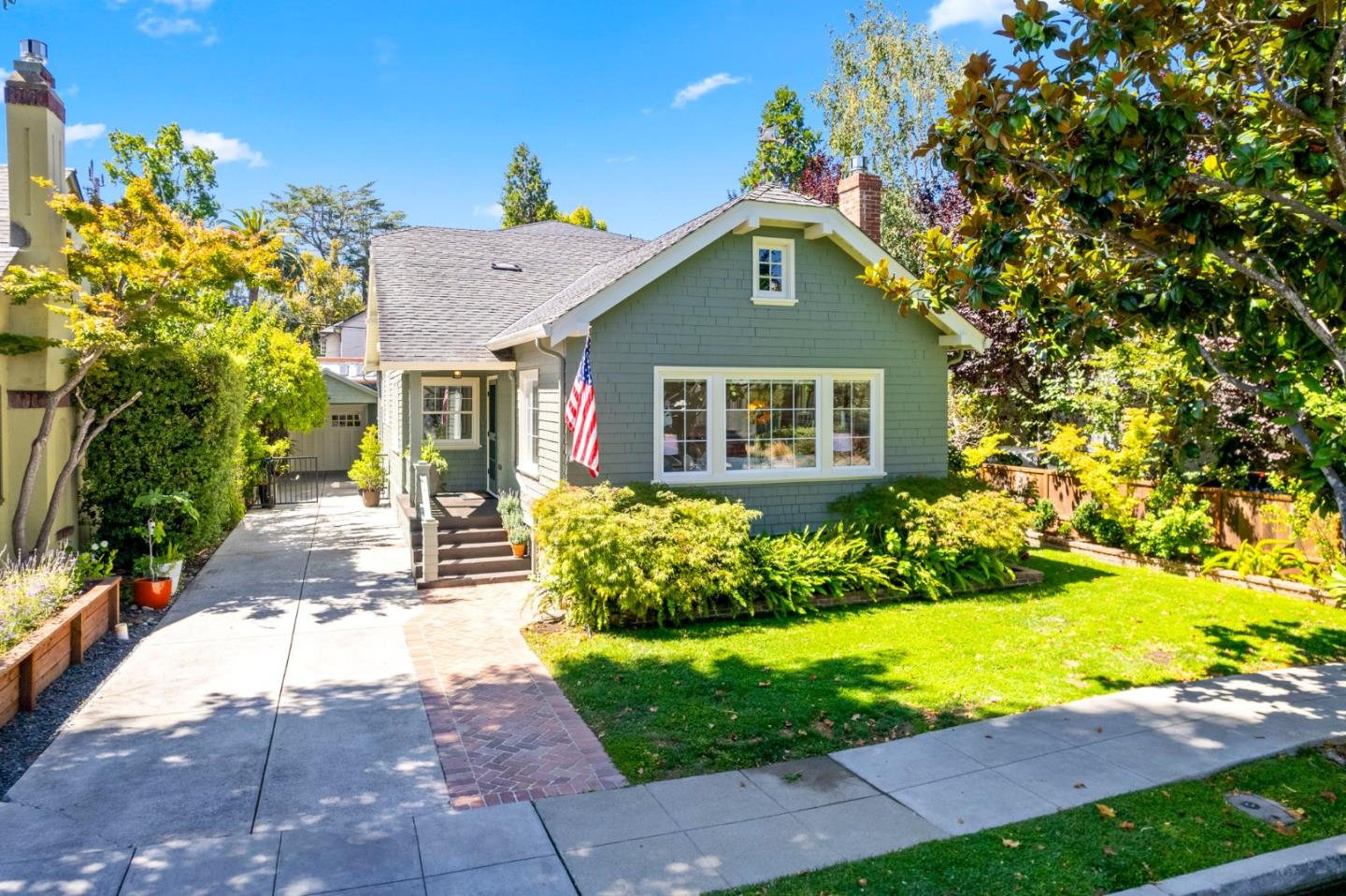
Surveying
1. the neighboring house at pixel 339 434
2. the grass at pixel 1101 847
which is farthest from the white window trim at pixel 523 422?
the neighboring house at pixel 339 434

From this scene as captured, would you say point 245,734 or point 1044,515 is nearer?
point 245,734

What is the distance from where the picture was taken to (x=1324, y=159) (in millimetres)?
5812

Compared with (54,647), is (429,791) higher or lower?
lower

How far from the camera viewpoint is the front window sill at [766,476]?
12.0 meters

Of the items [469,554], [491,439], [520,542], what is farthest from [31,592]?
[491,439]

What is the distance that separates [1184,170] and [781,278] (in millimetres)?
6825

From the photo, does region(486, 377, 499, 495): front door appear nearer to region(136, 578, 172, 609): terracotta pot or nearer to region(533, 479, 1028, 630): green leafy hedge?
region(533, 479, 1028, 630): green leafy hedge

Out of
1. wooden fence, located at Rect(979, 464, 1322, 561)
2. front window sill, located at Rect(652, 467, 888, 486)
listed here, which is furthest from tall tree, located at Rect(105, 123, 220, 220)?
wooden fence, located at Rect(979, 464, 1322, 561)

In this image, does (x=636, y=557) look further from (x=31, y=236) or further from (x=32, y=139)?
(x=32, y=139)

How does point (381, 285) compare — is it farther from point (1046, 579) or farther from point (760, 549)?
point (1046, 579)

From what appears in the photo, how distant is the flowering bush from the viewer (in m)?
7.54

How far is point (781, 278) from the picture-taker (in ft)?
41.3

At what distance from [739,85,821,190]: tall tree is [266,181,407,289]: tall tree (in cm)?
3318

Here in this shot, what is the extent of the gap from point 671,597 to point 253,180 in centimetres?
5908
